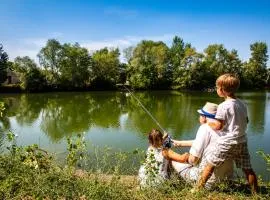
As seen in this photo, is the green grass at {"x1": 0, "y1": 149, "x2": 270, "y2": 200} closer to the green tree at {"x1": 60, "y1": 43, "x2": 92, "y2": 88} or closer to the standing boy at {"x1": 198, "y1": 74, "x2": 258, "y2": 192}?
the standing boy at {"x1": 198, "y1": 74, "x2": 258, "y2": 192}

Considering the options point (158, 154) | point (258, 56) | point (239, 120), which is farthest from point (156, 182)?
point (258, 56)

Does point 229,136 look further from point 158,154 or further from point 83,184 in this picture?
point 83,184

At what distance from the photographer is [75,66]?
5850 centimetres

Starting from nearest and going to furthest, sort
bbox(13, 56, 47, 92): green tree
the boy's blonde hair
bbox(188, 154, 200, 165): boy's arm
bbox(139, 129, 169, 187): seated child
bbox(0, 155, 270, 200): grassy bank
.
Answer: bbox(0, 155, 270, 200): grassy bank, the boy's blonde hair, bbox(139, 129, 169, 187): seated child, bbox(188, 154, 200, 165): boy's arm, bbox(13, 56, 47, 92): green tree

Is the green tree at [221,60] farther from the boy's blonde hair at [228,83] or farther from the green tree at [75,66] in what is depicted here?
the boy's blonde hair at [228,83]

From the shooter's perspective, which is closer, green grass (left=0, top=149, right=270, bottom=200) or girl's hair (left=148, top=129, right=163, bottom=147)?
green grass (left=0, top=149, right=270, bottom=200)

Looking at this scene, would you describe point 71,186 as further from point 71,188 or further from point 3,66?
point 3,66

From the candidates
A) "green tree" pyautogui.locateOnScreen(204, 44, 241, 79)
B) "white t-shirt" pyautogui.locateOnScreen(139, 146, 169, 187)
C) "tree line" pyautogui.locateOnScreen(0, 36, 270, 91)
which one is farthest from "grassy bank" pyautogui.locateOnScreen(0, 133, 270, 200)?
"green tree" pyautogui.locateOnScreen(204, 44, 241, 79)

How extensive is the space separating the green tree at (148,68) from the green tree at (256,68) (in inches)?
688

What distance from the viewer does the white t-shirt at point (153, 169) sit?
4238mm

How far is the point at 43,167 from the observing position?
4598mm

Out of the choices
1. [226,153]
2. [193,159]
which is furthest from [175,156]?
[226,153]

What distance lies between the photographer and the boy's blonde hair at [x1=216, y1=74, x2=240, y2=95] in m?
4.22

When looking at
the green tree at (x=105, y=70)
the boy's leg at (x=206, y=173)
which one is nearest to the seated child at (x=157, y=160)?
the boy's leg at (x=206, y=173)
